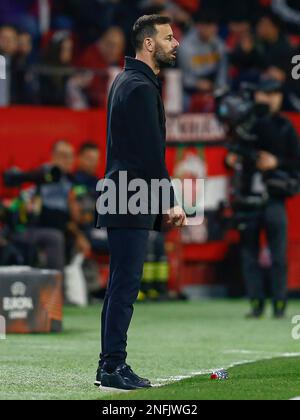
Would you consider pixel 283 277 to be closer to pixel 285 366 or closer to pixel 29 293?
pixel 29 293

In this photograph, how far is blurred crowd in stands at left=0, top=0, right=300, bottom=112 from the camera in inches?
624

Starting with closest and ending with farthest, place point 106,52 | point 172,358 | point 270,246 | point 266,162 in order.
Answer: point 172,358
point 266,162
point 270,246
point 106,52

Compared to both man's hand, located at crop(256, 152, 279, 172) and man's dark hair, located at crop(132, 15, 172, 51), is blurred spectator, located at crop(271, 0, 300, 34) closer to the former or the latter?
man's hand, located at crop(256, 152, 279, 172)

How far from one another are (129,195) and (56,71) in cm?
911

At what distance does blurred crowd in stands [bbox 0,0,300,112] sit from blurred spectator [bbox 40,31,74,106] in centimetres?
1

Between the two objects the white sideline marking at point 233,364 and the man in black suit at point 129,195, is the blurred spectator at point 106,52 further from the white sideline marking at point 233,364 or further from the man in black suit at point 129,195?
the man in black suit at point 129,195

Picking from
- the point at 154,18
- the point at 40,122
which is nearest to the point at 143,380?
the point at 154,18

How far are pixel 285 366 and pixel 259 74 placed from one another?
9780mm

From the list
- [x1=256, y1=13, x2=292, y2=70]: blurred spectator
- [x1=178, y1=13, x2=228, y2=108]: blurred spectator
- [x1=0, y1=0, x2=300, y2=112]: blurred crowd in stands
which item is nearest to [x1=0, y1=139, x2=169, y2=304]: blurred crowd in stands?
[x1=0, y1=0, x2=300, y2=112]: blurred crowd in stands

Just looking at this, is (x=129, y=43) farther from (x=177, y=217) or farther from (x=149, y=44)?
(x=177, y=217)

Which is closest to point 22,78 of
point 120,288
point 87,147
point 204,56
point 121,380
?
point 87,147

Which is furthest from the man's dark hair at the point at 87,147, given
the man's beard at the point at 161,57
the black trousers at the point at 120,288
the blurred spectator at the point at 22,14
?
the black trousers at the point at 120,288

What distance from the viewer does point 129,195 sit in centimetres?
681

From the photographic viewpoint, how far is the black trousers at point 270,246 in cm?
1242
